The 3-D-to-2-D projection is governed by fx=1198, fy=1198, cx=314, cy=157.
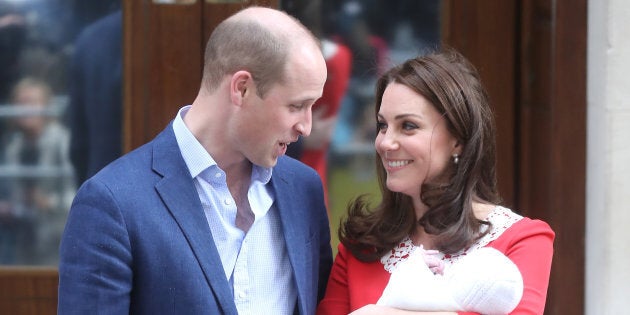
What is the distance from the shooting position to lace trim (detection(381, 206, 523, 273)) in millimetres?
2818

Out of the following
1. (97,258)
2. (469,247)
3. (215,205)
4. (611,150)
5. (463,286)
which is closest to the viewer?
(97,258)

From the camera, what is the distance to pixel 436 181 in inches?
114

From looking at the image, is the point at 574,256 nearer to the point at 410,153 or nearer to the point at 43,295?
the point at 410,153

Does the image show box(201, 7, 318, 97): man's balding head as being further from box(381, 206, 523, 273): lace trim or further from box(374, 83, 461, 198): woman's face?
box(381, 206, 523, 273): lace trim

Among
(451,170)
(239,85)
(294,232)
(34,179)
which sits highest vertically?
(239,85)

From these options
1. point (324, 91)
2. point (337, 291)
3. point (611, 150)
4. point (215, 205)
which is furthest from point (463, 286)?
point (324, 91)

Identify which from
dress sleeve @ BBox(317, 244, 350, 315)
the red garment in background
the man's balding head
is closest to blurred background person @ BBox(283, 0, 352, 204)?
the red garment in background

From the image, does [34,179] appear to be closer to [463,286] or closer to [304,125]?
[304,125]

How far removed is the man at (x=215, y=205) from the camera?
99.1 inches

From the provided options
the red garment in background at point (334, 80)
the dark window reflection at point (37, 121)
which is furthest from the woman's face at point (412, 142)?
the dark window reflection at point (37, 121)

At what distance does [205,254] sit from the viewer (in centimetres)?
261

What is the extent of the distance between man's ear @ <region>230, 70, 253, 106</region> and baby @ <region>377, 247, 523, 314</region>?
20.4 inches

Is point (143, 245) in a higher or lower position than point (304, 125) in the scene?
lower

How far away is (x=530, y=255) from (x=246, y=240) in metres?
0.65
